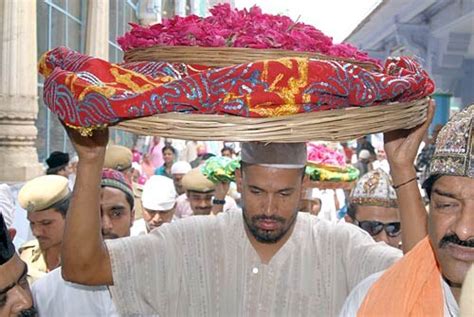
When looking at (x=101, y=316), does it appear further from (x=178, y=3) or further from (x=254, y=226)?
(x=178, y=3)

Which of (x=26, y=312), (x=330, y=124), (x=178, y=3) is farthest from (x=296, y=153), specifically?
(x=178, y=3)

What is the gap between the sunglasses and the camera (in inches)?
171

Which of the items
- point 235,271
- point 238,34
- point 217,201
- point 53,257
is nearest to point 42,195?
point 53,257

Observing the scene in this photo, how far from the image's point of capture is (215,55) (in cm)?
220

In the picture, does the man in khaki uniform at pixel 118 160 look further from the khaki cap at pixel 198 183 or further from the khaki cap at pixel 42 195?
the khaki cap at pixel 42 195

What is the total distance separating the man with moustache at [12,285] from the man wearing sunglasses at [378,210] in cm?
224

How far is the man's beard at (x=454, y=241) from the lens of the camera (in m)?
2.23

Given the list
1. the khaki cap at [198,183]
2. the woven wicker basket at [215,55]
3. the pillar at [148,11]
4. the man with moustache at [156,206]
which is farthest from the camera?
the pillar at [148,11]

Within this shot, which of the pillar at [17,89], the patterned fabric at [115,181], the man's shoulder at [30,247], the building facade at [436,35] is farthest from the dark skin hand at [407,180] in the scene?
the building facade at [436,35]

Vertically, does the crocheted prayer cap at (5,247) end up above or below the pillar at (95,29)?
below

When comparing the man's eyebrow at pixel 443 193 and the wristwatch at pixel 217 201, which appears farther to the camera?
the wristwatch at pixel 217 201

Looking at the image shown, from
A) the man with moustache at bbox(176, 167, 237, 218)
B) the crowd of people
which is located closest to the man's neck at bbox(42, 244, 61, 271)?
the crowd of people

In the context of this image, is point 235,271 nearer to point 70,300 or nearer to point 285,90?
point 70,300

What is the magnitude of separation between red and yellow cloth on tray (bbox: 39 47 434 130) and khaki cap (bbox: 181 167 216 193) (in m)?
4.58
